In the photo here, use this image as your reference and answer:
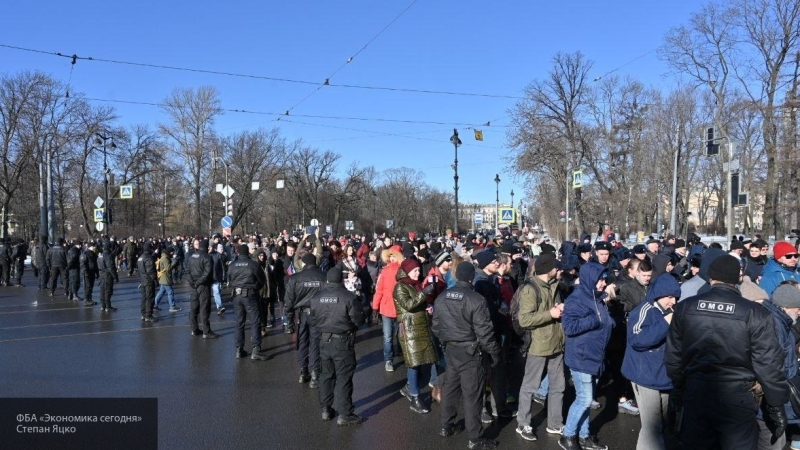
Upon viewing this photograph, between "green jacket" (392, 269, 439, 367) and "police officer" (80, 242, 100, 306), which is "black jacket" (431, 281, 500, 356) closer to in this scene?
"green jacket" (392, 269, 439, 367)

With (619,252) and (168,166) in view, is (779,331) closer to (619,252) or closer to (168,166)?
(619,252)

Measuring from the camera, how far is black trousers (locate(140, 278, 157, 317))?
13.4 meters

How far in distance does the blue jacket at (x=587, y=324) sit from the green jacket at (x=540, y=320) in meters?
0.36

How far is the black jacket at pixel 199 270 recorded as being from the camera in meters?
11.3

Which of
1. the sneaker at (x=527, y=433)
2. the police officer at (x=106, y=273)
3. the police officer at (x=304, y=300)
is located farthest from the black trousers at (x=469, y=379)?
the police officer at (x=106, y=273)

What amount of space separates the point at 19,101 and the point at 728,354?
149 ft

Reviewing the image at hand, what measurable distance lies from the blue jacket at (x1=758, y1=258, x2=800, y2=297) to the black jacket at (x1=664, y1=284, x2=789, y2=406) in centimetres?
434

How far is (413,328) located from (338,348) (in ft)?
3.40

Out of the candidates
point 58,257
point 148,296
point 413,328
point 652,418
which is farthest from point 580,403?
point 58,257

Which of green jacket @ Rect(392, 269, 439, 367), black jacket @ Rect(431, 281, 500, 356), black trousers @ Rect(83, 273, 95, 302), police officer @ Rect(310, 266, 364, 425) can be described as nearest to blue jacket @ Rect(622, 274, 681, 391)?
black jacket @ Rect(431, 281, 500, 356)

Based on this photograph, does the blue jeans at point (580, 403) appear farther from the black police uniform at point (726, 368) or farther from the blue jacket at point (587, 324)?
the black police uniform at point (726, 368)

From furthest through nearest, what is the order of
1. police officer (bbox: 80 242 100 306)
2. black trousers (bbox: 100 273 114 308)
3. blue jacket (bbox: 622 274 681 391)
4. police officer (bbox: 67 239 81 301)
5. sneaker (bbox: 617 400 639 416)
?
police officer (bbox: 67 239 81 301), police officer (bbox: 80 242 100 306), black trousers (bbox: 100 273 114 308), sneaker (bbox: 617 400 639 416), blue jacket (bbox: 622 274 681 391)

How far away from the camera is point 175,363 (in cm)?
930

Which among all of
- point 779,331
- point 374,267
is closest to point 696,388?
point 779,331
